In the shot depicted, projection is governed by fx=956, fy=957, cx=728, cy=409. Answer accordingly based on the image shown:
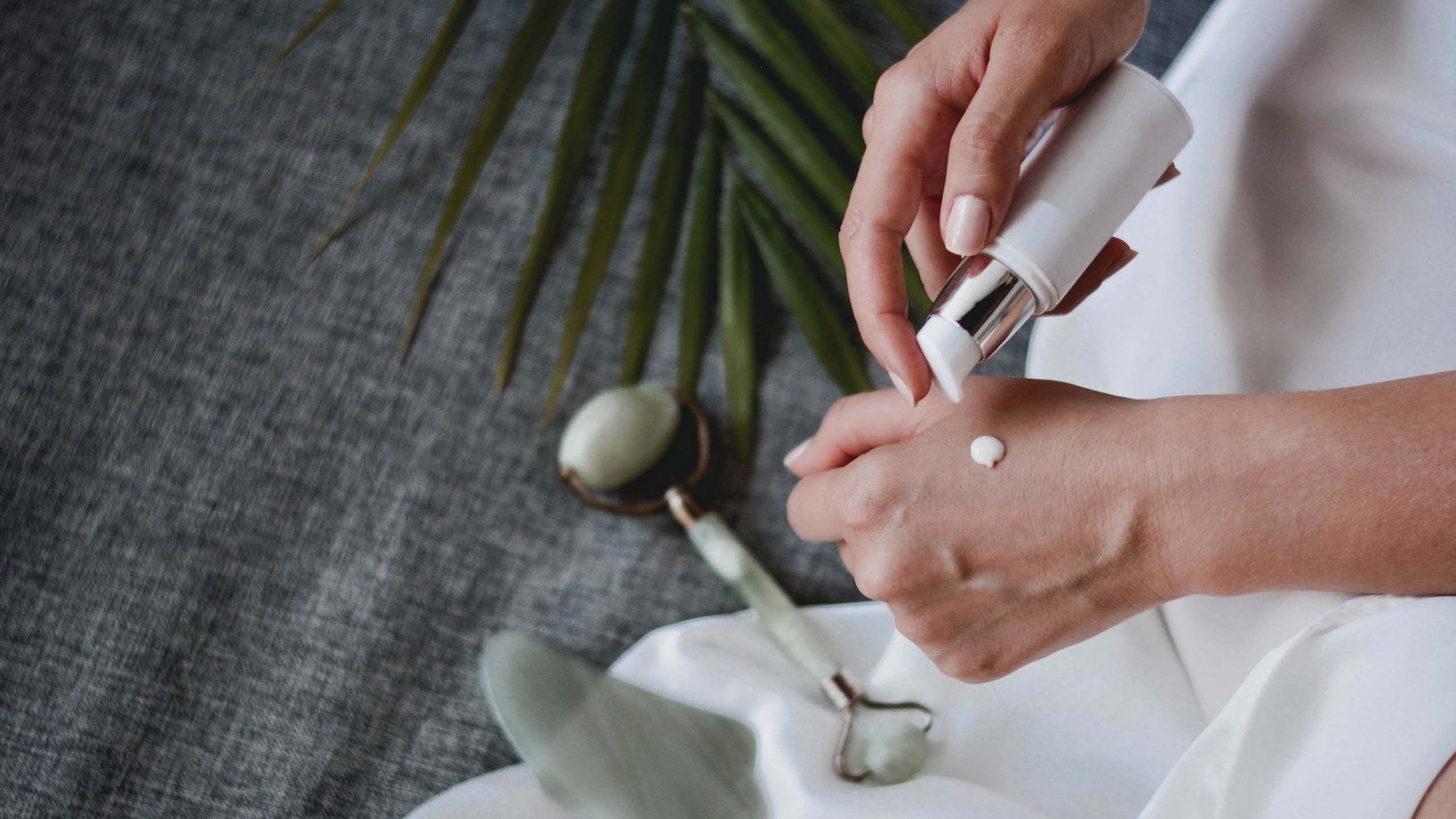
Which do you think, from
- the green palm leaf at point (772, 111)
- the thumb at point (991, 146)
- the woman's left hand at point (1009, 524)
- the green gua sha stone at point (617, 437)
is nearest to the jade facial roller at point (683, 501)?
the green gua sha stone at point (617, 437)

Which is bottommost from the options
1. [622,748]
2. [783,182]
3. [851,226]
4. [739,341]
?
[622,748]

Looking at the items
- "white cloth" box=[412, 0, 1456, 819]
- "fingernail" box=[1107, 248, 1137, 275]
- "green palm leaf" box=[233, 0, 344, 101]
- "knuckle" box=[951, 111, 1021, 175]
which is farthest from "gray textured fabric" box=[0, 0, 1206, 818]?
"knuckle" box=[951, 111, 1021, 175]

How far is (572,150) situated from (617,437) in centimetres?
24

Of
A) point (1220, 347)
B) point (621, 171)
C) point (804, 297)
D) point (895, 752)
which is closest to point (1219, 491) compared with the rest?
point (1220, 347)

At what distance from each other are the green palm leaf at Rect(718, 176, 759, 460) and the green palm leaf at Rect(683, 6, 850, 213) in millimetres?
76

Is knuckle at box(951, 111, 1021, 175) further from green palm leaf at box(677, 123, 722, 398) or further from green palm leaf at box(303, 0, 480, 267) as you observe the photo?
green palm leaf at box(303, 0, 480, 267)

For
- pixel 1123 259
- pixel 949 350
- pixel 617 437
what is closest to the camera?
pixel 949 350

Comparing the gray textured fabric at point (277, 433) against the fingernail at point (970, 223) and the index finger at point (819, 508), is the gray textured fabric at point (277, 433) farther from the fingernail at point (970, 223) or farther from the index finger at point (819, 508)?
the fingernail at point (970, 223)

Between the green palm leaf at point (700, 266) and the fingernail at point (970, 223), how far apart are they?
341 millimetres

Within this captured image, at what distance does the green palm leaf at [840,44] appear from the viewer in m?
0.74

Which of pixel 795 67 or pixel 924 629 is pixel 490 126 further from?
pixel 924 629

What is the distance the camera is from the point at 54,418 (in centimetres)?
69

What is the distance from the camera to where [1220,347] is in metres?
0.57

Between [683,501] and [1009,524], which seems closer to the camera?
[1009,524]
